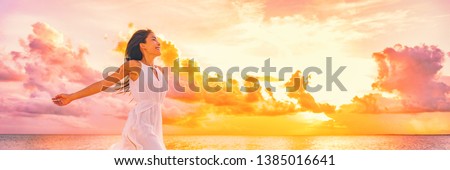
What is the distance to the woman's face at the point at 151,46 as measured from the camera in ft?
22.6

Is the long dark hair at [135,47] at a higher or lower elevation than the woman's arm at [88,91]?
higher

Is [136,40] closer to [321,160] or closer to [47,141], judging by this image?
[321,160]

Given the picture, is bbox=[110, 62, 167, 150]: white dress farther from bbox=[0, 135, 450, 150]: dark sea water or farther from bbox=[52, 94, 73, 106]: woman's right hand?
bbox=[0, 135, 450, 150]: dark sea water

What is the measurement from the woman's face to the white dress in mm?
260

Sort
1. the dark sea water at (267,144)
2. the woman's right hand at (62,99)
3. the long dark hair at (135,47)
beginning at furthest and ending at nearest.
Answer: the dark sea water at (267,144) → the long dark hair at (135,47) → the woman's right hand at (62,99)

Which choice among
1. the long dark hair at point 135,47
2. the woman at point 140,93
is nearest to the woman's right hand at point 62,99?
the woman at point 140,93

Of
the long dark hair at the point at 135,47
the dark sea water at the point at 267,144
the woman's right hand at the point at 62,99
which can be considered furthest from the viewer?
the dark sea water at the point at 267,144

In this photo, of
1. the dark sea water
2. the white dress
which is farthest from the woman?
Result: the dark sea water

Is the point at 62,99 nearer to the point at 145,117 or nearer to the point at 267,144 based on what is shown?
the point at 145,117

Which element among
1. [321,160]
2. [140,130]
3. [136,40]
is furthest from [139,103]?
[321,160]

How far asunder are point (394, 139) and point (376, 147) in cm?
669

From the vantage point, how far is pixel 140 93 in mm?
6566

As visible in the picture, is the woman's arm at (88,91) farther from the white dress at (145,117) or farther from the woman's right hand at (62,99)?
the white dress at (145,117)

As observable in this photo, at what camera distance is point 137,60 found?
6.83 m
